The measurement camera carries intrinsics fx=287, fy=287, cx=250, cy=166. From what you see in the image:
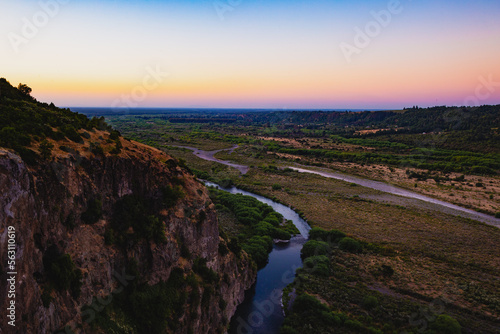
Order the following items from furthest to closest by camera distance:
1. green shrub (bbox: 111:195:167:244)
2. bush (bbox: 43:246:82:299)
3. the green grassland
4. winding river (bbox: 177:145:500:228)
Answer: winding river (bbox: 177:145:500:228) < the green grassland < green shrub (bbox: 111:195:167:244) < bush (bbox: 43:246:82:299)

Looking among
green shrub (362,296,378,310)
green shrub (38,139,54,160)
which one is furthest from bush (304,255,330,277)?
green shrub (38,139,54,160)

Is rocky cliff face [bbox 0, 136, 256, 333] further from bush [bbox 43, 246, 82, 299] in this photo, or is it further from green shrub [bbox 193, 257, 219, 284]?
green shrub [bbox 193, 257, 219, 284]

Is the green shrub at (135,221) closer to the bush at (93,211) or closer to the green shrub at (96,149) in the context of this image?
the bush at (93,211)

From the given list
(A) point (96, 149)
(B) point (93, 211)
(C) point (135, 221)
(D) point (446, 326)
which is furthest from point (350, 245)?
(A) point (96, 149)

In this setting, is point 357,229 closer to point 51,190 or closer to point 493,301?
point 493,301

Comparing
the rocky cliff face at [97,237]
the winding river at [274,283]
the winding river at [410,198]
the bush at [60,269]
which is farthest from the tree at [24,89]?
the winding river at [410,198]

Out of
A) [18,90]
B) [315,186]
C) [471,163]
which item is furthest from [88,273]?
[471,163]
